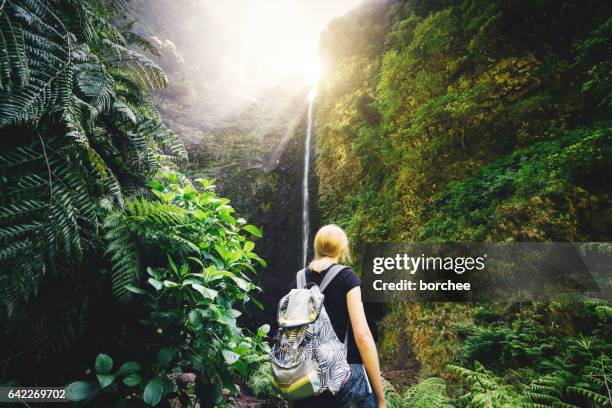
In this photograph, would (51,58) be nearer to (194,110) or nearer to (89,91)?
(89,91)

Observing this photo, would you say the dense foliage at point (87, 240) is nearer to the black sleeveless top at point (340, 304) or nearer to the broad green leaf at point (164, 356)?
the broad green leaf at point (164, 356)

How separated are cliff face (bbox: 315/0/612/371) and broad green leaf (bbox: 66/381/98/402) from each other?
10.9ft

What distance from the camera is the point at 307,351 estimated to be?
1.68m

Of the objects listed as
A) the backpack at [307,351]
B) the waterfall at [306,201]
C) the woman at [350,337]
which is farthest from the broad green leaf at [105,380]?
the waterfall at [306,201]

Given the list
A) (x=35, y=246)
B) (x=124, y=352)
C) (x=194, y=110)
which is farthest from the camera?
(x=194, y=110)

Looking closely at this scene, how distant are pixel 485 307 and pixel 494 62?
3.90 m

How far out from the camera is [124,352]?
1750mm

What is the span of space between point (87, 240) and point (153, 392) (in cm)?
90

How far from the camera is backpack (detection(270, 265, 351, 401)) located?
1.65 metres

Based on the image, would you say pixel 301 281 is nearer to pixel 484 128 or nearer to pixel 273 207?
pixel 484 128

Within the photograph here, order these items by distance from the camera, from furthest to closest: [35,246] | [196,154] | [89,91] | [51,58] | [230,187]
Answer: [196,154]
[230,187]
[89,91]
[51,58]
[35,246]

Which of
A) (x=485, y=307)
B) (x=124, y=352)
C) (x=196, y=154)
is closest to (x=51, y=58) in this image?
(x=124, y=352)

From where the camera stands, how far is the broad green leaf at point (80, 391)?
1.43 meters

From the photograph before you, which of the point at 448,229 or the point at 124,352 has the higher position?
the point at 448,229
